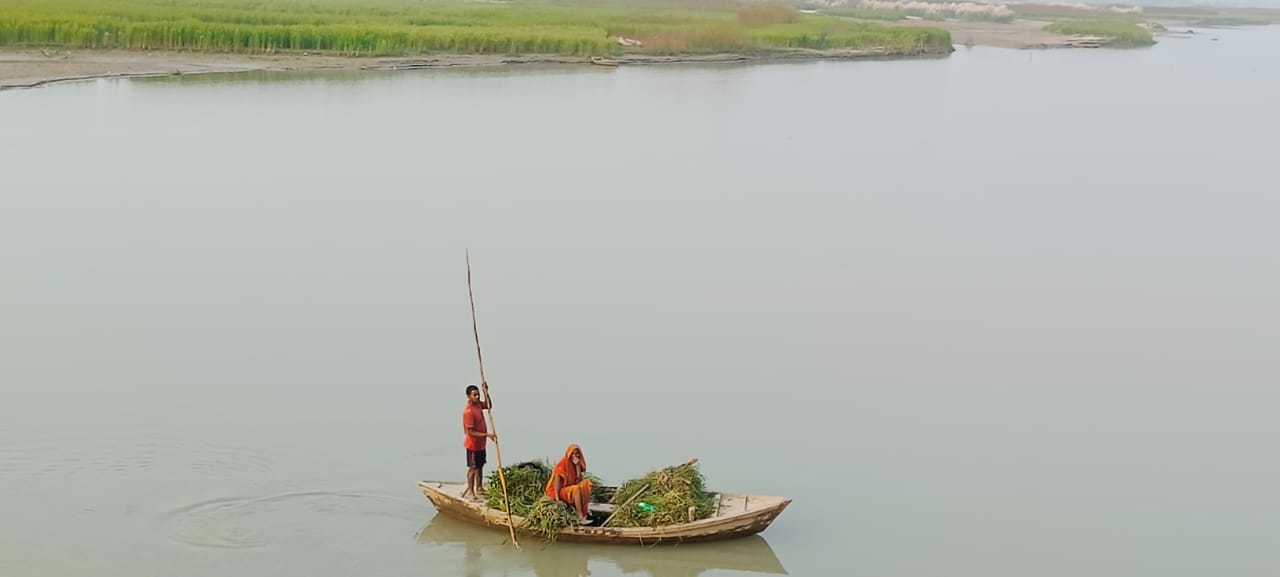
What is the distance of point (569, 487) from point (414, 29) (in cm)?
2951

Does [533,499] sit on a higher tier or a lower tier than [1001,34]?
lower

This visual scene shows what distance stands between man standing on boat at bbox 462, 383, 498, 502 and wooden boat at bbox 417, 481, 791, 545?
0.31 feet

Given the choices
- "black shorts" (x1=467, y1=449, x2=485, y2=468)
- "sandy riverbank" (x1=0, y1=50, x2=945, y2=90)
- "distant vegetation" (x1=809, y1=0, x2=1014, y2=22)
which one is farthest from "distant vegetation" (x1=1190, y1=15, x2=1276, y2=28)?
"black shorts" (x1=467, y1=449, x2=485, y2=468)

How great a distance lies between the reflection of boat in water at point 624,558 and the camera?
7871 millimetres

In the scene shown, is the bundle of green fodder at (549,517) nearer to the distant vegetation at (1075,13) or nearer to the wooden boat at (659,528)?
the wooden boat at (659,528)

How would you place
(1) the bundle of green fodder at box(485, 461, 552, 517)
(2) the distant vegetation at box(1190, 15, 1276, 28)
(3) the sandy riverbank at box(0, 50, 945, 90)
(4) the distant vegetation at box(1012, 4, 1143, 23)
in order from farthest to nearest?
(2) the distant vegetation at box(1190, 15, 1276, 28)
(4) the distant vegetation at box(1012, 4, 1143, 23)
(3) the sandy riverbank at box(0, 50, 945, 90)
(1) the bundle of green fodder at box(485, 461, 552, 517)

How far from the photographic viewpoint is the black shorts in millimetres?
8117

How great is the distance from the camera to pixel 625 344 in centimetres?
1169

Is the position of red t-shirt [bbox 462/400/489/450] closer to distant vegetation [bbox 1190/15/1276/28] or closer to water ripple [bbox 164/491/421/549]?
water ripple [bbox 164/491/421/549]

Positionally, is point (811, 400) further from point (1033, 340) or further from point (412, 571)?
point (412, 571)

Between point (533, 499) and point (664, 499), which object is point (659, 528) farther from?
point (533, 499)

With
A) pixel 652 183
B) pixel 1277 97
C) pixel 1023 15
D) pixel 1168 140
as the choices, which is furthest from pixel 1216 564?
pixel 1023 15

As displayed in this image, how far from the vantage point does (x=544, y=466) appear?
830 centimetres

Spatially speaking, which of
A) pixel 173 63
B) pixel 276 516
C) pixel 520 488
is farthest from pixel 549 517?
pixel 173 63
